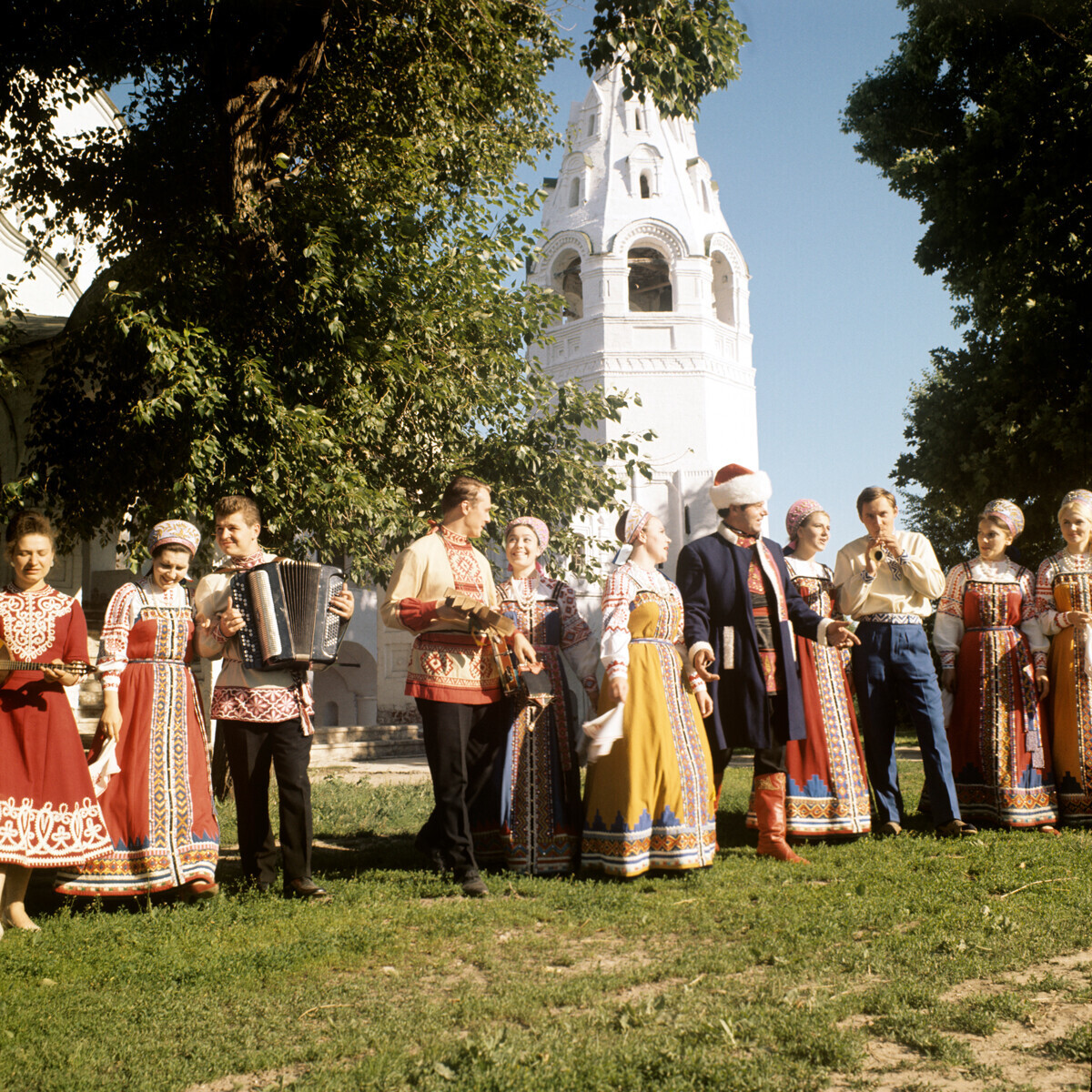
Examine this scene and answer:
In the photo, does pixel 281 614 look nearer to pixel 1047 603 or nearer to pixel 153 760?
pixel 153 760

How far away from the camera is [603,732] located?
5.45 meters

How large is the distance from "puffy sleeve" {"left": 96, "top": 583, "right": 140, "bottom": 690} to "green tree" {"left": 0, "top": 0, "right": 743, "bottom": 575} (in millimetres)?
2992

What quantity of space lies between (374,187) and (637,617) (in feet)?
20.8

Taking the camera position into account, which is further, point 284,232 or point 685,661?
point 284,232

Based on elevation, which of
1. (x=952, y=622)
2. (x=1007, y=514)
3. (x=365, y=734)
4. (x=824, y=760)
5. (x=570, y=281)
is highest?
(x=570, y=281)

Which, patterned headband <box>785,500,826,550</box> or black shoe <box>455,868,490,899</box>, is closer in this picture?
black shoe <box>455,868,490,899</box>

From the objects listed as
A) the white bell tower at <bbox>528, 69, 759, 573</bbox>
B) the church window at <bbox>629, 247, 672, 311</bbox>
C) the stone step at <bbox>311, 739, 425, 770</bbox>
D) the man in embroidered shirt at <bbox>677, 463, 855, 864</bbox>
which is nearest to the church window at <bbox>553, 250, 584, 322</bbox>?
the white bell tower at <bbox>528, 69, 759, 573</bbox>

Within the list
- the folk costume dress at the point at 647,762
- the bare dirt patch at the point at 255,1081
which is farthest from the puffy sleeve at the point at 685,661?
the bare dirt patch at the point at 255,1081

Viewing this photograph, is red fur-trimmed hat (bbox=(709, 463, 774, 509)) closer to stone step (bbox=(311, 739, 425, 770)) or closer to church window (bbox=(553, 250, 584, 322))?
stone step (bbox=(311, 739, 425, 770))

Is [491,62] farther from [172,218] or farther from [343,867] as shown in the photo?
[343,867]

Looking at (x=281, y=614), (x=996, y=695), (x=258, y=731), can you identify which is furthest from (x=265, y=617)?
(x=996, y=695)

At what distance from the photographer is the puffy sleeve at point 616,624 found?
Result: 5578 millimetres

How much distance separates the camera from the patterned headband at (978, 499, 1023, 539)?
23.2ft

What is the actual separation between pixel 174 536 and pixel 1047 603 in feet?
18.5
